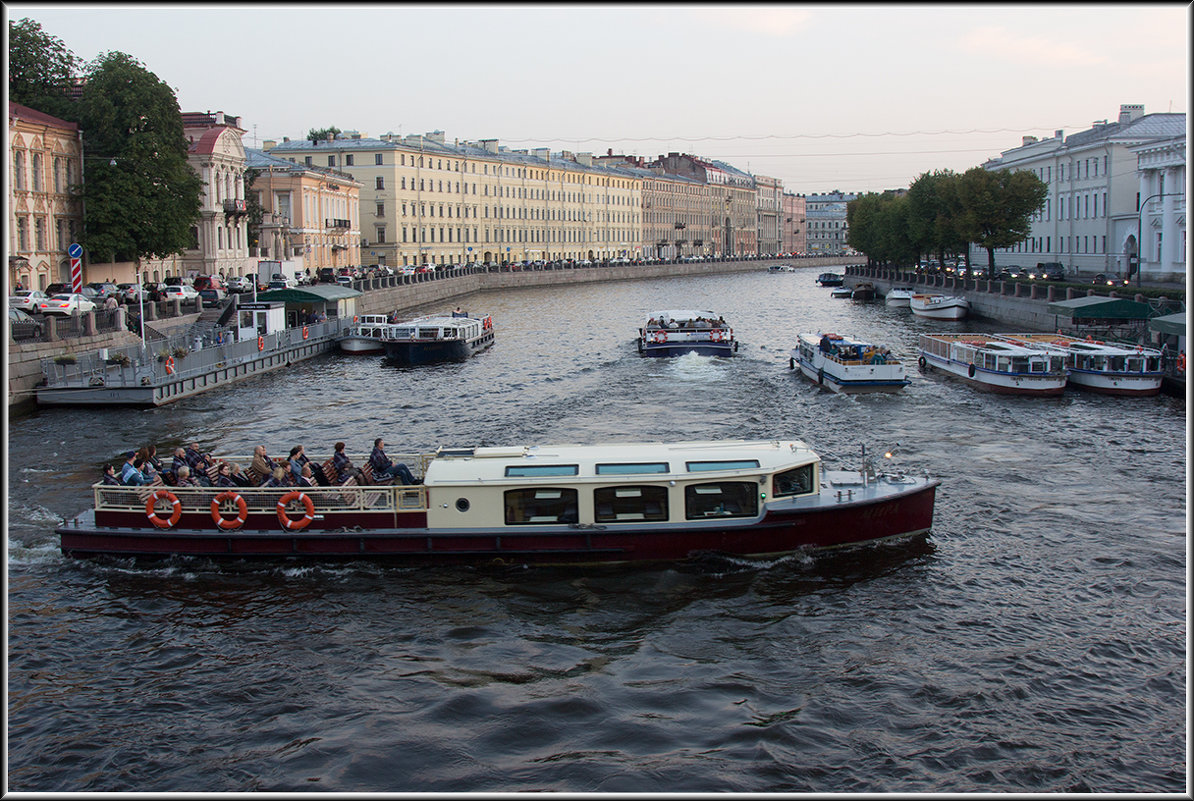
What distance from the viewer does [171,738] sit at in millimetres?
12359

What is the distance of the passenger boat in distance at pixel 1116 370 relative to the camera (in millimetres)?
33719

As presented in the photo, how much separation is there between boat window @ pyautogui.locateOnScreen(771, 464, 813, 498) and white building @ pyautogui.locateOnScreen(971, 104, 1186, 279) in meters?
51.8

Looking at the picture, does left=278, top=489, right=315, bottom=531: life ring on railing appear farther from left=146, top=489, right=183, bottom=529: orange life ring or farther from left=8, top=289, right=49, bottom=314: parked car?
left=8, top=289, right=49, bottom=314: parked car

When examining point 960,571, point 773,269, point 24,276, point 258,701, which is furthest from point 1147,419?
point 773,269

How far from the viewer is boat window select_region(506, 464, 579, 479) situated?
16922 millimetres

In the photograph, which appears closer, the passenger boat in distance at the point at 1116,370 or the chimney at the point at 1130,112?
the passenger boat in distance at the point at 1116,370

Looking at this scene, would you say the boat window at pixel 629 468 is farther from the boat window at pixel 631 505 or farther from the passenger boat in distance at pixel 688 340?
the passenger boat in distance at pixel 688 340

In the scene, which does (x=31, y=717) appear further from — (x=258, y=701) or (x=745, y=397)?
(x=745, y=397)

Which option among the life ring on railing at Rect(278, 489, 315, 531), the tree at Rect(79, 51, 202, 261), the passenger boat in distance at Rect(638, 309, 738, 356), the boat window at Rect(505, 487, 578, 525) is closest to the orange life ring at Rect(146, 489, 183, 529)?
the life ring on railing at Rect(278, 489, 315, 531)

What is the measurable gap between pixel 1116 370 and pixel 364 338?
101ft

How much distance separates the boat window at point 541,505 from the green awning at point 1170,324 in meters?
26.6

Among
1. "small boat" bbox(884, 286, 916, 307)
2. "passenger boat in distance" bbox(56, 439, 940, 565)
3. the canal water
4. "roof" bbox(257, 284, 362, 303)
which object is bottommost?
the canal water

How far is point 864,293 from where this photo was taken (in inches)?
3706

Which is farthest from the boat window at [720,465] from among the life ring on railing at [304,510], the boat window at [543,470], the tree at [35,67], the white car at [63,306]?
the tree at [35,67]
